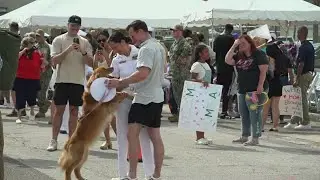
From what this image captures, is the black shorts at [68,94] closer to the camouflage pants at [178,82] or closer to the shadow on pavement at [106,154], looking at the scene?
the shadow on pavement at [106,154]

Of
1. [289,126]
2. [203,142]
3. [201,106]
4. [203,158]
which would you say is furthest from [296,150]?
[289,126]

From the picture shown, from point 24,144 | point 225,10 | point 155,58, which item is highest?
point 225,10

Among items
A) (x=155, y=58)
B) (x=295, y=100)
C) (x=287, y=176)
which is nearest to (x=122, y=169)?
(x=155, y=58)

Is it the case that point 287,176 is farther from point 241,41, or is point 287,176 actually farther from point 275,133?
point 275,133

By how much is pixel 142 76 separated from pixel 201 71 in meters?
3.98

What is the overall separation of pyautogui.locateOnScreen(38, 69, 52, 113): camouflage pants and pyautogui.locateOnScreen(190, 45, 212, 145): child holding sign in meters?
5.08

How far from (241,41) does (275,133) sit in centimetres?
276

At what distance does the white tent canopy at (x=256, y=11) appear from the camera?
594 inches

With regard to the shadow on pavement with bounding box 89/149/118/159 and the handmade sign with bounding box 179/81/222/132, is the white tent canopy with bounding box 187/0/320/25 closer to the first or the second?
the handmade sign with bounding box 179/81/222/132

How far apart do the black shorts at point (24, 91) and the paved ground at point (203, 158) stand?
1.51 m

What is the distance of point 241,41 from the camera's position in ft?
34.1

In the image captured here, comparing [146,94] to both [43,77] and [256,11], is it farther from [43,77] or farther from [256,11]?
[256,11]

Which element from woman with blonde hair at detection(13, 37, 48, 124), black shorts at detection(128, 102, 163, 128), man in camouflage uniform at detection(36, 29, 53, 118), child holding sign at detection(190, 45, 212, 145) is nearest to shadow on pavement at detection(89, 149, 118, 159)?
child holding sign at detection(190, 45, 212, 145)

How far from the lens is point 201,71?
1073 cm
